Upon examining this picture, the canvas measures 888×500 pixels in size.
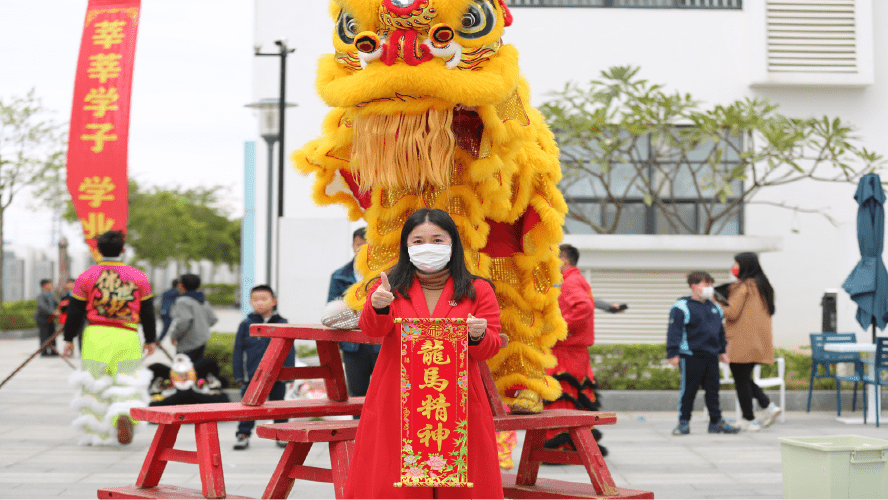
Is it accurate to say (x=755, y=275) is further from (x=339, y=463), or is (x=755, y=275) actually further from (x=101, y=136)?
(x=101, y=136)

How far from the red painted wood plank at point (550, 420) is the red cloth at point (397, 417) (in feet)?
1.44

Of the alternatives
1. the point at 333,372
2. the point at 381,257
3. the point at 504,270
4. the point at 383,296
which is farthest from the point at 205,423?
the point at 504,270

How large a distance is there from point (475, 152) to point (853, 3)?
40.2 feet

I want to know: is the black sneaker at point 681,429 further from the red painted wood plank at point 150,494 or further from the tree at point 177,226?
the tree at point 177,226

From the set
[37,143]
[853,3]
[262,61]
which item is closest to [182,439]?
[262,61]

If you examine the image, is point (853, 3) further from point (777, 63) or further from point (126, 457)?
point (126, 457)

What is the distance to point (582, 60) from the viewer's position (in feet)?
47.0

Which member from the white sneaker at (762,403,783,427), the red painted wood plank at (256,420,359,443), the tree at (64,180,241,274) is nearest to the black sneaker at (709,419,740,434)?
the white sneaker at (762,403,783,427)

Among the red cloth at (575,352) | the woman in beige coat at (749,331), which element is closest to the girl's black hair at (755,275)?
the woman in beige coat at (749,331)

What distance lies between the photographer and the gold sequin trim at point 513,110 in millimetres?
4129

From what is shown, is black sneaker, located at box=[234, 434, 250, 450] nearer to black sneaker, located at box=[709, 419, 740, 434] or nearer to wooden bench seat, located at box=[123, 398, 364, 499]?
wooden bench seat, located at box=[123, 398, 364, 499]

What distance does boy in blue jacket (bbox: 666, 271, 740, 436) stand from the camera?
8.05m

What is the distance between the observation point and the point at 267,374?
4.68 metres

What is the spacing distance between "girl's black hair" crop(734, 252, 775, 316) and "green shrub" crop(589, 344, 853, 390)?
1.73 m
